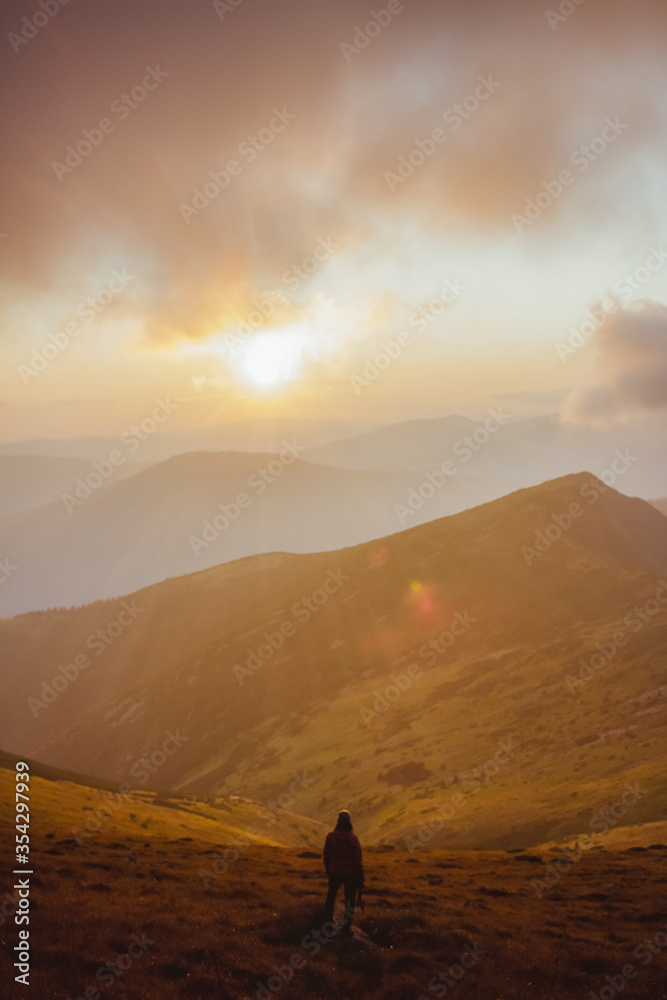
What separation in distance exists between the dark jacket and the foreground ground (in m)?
2.08

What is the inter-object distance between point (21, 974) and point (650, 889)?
1148 inches

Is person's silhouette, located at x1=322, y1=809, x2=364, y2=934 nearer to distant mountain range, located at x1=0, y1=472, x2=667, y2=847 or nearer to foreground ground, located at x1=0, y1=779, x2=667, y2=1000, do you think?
foreground ground, located at x1=0, y1=779, x2=667, y2=1000

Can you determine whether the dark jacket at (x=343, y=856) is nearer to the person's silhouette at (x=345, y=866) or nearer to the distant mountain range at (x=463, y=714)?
the person's silhouette at (x=345, y=866)

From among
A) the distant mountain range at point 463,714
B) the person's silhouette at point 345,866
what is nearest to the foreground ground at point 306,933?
the person's silhouette at point 345,866

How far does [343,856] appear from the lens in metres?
20.8

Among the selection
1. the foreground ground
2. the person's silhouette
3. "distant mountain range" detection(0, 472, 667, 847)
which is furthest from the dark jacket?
A: "distant mountain range" detection(0, 472, 667, 847)

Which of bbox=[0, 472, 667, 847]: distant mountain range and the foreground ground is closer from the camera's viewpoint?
the foreground ground

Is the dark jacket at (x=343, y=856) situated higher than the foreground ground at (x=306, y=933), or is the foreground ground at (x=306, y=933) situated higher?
the dark jacket at (x=343, y=856)

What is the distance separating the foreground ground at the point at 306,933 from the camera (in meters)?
17.2

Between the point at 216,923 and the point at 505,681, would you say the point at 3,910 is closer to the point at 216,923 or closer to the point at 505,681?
the point at 216,923

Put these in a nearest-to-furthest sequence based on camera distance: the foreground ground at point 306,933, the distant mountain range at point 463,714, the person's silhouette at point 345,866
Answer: the foreground ground at point 306,933, the person's silhouette at point 345,866, the distant mountain range at point 463,714

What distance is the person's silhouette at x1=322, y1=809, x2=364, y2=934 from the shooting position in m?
20.6

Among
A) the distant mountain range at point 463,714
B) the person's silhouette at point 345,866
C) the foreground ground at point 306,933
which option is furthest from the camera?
the distant mountain range at point 463,714

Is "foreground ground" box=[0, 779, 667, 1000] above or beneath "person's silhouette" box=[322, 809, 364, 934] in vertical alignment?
beneath
